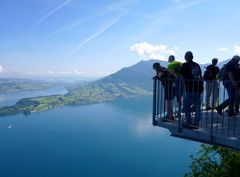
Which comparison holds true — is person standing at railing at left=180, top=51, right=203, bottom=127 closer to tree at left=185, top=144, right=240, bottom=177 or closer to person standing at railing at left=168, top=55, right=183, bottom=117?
person standing at railing at left=168, top=55, right=183, bottom=117

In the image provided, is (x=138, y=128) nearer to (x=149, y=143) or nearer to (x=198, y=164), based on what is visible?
(x=149, y=143)

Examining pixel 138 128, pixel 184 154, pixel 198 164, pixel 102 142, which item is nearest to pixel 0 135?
pixel 102 142

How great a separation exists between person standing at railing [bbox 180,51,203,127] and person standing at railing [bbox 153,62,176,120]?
46 centimetres

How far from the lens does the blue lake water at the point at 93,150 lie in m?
59.3

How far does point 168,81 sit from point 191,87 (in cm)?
71

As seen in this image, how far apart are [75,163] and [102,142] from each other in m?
16.1

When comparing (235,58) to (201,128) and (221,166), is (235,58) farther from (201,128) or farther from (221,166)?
(221,166)

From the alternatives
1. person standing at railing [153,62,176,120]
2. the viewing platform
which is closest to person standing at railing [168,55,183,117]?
person standing at railing [153,62,176,120]

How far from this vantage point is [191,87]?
280 inches

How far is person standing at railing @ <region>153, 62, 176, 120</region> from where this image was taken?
24.8 ft

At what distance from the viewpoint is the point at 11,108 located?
159875 millimetres

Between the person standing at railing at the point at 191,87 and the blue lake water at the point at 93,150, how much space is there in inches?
1935

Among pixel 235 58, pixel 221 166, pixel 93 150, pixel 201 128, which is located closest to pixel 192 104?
pixel 201 128

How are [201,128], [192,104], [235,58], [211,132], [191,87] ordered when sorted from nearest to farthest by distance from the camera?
[211,132]
[201,128]
[191,87]
[235,58]
[192,104]
